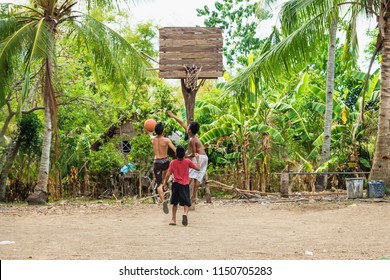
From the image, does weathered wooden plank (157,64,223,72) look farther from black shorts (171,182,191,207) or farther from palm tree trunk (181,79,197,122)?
black shorts (171,182,191,207)

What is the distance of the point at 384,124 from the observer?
673 inches

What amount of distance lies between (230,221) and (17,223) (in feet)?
12.9

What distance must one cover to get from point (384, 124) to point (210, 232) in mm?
7512

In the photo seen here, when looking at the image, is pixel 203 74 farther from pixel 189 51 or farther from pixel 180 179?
pixel 180 179

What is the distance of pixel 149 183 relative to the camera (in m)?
22.2

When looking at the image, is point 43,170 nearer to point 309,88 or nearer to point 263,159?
point 263,159

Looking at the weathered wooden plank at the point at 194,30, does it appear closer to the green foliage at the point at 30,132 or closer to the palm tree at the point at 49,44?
the palm tree at the point at 49,44

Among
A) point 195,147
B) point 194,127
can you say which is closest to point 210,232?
point 195,147

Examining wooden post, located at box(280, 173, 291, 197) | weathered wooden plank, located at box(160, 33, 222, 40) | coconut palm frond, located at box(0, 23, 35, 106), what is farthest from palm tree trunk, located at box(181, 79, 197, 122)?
coconut palm frond, located at box(0, 23, 35, 106)

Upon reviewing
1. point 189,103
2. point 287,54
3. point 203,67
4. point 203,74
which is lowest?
point 189,103

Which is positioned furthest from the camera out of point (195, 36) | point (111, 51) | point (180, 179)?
point (111, 51)

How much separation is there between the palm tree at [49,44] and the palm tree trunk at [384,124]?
241 inches

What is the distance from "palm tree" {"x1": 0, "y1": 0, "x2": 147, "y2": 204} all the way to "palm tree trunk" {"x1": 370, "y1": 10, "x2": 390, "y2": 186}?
612 centimetres

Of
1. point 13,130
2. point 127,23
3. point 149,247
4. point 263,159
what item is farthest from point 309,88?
point 127,23
